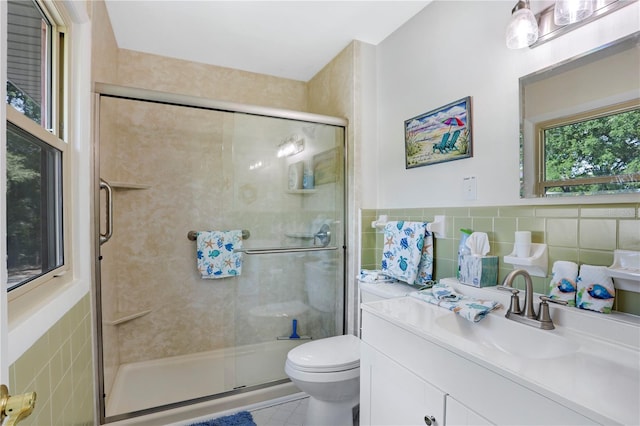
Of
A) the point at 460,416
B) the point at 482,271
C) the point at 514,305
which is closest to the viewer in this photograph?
the point at 460,416

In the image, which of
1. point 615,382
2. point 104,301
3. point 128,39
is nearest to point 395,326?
point 615,382

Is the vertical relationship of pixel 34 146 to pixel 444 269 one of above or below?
above

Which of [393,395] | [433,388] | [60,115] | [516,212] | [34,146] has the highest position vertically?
[60,115]

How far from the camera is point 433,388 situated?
3.33 ft

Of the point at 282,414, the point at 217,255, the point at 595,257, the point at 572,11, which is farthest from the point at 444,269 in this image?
the point at 217,255

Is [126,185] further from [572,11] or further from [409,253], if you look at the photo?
[572,11]

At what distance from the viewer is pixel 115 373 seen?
211 centimetres

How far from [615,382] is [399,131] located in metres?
1.53

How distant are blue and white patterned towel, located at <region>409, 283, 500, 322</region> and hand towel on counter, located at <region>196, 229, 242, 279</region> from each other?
1259 millimetres

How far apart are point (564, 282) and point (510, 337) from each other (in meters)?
0.27

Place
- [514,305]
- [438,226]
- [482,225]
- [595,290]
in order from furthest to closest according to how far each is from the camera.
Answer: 1. [438,226]
2. [482,225]
3. [514,305]
4. [595,290]

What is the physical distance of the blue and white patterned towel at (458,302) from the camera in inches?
46.4

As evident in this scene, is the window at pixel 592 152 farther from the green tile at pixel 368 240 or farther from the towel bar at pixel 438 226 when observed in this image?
the green tile at pixel 368 240

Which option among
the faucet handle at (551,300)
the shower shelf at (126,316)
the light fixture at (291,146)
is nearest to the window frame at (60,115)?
the shower shelf at (126,316)
